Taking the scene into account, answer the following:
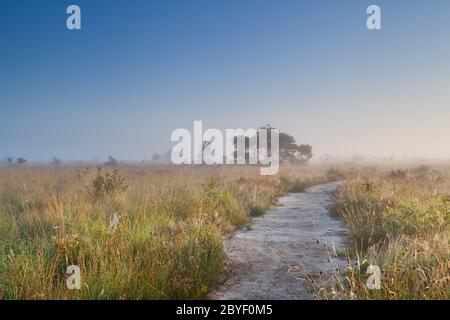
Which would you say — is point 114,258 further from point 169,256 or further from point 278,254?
point 278,254

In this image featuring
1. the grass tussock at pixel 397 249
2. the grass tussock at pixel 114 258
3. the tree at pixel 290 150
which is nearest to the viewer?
the grass tussock at pixel 397 249

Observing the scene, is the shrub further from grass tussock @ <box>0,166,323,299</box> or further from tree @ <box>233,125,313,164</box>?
tree @ <box>233,125,313,164</box>

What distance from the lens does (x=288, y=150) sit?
54031 millimetres

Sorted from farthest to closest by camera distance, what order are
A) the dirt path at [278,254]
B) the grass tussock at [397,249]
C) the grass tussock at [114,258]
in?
the dirt path at [278,254]
the grass tussock at [114,258]
the grass tussock at [397,249]

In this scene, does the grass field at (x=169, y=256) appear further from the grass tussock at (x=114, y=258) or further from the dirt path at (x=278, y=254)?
the dirt path at (x=278, y=254)

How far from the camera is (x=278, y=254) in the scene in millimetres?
6727

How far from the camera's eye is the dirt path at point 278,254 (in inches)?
195

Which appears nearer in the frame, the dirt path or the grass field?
the grass field

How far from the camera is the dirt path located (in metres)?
4.96

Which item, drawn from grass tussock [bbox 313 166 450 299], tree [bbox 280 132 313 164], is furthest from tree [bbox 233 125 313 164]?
grass tussock [bbox 313 166 450 299]

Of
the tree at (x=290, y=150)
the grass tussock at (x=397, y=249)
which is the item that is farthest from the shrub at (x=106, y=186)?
the tree at (x=290, y=150)

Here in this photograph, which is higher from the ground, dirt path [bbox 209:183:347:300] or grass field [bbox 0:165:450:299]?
grass field [bbox 0:165:450:299]

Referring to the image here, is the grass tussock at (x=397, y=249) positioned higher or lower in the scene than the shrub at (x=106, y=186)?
lower

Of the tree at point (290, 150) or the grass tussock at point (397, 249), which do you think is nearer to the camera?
the grass tussock at point (397, 249)
